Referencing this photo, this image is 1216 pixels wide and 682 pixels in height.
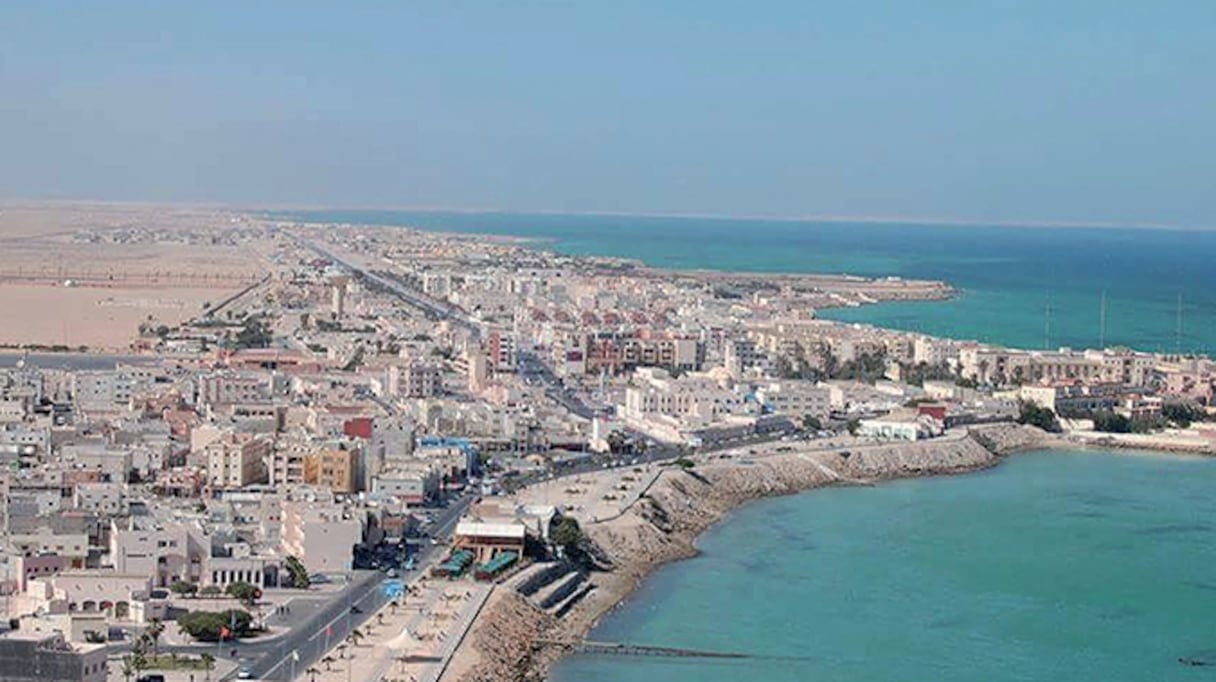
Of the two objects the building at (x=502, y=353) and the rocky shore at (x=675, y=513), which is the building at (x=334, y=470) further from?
the building at (x=502, y=353)

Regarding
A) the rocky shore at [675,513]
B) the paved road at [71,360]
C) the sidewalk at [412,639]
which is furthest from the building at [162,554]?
the paved road at [71,360]

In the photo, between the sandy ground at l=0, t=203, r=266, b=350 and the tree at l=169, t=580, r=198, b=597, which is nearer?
the tree at l=169, t=580, r=198, b=597

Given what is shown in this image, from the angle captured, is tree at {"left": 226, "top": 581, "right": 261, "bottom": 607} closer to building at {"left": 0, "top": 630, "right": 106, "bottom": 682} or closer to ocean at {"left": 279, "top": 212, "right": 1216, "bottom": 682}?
ocean at {"left": 279, "top": 212, "right": 1216, "bottom": 682}

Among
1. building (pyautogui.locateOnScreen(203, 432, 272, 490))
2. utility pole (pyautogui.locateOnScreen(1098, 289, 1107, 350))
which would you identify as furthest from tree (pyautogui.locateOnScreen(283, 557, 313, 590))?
utility pole (pyautogui.locateOnScreen(1098, 289, 1107, 350))

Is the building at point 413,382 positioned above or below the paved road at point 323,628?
above

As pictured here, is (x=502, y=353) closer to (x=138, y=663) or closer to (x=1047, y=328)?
(x=1047, y=328)

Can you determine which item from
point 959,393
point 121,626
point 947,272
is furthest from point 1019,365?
point 947,272
